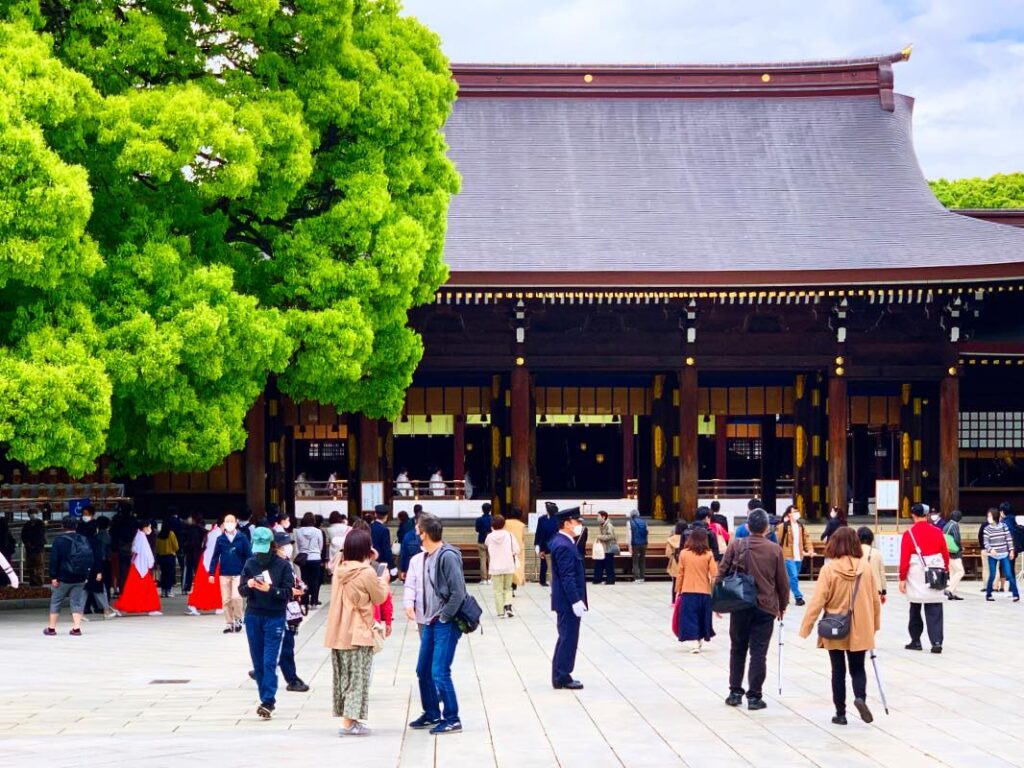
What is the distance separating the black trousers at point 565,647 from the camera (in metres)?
13.2

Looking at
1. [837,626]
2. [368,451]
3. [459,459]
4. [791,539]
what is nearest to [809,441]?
[368,451]

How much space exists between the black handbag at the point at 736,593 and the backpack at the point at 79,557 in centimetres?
959

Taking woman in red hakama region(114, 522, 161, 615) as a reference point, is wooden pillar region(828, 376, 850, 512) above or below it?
above

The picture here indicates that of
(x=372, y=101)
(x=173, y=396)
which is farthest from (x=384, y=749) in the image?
(x=372, y=101)

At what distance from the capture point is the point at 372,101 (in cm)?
2225

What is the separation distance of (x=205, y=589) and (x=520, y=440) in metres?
8.52

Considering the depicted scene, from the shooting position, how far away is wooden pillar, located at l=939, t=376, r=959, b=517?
92.3 ft

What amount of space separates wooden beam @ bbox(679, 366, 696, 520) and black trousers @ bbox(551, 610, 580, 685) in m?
15.0

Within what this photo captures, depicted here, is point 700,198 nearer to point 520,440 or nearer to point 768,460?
point 768,460

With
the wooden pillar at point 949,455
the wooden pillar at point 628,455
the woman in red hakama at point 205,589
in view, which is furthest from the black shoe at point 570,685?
the wooden pillar at point 628,455

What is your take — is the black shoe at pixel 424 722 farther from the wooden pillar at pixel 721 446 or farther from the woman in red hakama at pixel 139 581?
the wooden pillar at pixel 721 446

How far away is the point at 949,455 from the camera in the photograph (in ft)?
92.4

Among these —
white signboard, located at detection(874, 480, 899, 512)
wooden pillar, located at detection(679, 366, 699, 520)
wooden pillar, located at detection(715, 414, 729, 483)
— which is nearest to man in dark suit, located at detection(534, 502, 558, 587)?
wooden pillar, located at detection(679, 366, 699, 520)

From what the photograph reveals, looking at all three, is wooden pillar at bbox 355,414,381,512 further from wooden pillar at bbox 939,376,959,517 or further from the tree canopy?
the tree canopy
